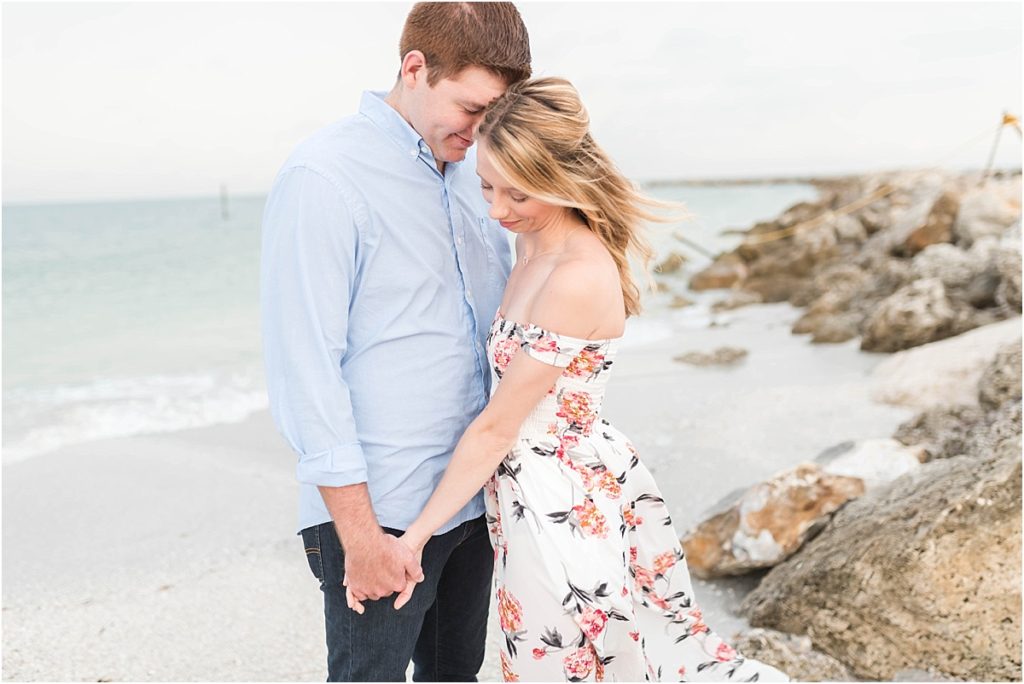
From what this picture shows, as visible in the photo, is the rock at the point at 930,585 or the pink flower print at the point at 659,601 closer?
the pink flower print at the point at 659,601

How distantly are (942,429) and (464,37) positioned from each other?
4.04 m

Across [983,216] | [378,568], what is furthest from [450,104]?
[983,216]

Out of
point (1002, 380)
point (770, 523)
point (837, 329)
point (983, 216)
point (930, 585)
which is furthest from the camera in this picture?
point (983, 216)

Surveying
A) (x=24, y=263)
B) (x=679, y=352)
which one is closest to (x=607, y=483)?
(x=679, y=352)

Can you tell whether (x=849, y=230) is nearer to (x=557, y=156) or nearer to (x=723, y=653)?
(x=723, y=653)

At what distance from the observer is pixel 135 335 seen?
1330 centimetres

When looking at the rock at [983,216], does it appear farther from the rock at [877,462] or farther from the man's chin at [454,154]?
Result: the man's chin at [454,154]

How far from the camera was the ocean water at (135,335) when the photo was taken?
7.70m

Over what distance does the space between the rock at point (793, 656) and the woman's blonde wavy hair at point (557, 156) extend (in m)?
1.69

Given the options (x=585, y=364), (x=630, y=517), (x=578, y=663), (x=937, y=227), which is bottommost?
(x=937, y=227)

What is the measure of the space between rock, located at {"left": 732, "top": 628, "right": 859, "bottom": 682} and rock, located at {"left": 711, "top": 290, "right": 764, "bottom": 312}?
1040 centimetres

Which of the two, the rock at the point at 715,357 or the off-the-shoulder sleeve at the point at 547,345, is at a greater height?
the off-the-shoulder sleeve at the point at 547,345

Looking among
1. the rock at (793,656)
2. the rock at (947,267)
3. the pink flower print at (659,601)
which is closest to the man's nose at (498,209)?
the pink flower print at (659,601)

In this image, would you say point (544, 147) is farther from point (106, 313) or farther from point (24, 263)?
point (24, 263)
